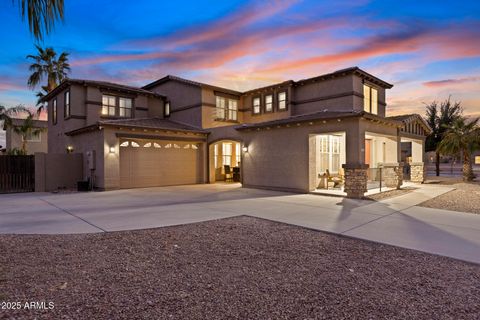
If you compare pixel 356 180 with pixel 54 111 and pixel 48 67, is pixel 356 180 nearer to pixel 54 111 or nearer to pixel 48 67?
pixel 54 111

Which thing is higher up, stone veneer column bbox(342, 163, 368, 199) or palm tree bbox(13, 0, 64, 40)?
palm tree bbox(13, 0, 64, 40)

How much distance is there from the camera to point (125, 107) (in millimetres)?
19750

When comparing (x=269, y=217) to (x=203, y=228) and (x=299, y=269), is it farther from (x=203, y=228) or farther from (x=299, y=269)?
(x=299, y=269)

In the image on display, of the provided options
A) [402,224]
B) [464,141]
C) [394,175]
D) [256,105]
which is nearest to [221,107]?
[256,105]

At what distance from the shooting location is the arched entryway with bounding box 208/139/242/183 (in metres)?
20.2

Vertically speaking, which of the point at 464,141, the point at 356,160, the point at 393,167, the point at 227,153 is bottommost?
the point at 393,167

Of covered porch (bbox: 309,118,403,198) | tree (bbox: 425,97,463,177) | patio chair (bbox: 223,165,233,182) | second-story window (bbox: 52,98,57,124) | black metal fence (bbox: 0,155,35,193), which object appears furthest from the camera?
tree (bbox: 425,97,463,177)

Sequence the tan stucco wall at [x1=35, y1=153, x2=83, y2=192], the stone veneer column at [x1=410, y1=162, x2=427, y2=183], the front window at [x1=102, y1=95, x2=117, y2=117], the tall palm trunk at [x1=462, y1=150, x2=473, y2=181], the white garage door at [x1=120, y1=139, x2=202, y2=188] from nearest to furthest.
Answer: the tan stucco wall at [x1=35, y1=153, x2=83, y2=192] → the white garage door at [x1=120, y1=139, x2=202, y2=188] → the front window at [x1=102, y1=95, x2=117, y2=117] → the stone veneer column at [x1=410, y1=162, x2=427, y2=183] → the tall palm trunk at [x1=462, y1=150, x2=473, y2=181]

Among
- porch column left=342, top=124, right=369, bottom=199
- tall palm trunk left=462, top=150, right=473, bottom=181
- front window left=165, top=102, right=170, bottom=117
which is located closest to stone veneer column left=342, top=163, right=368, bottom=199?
porch column left=342, top=124, right=369, bottom=199

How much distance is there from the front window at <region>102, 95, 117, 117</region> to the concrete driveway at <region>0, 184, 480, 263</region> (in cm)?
914

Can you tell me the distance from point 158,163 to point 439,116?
1258 inches

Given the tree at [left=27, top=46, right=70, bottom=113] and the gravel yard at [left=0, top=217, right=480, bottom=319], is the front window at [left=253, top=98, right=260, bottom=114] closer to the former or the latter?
the gravel yard at [left=0, top=217, right=480, bottom=319]

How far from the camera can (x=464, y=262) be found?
14.9 ft

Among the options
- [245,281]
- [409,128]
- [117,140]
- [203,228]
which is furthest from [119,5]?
[409,128]
